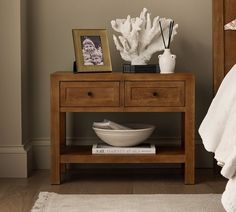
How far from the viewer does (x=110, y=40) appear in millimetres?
3742

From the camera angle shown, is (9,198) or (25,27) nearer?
(9,198)

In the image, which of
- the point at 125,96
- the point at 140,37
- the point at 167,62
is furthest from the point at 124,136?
the point at 140,37

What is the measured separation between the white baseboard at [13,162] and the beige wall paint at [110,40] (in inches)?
12.6

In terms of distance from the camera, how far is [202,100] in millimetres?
3750

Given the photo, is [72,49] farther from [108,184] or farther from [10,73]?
[108,184]

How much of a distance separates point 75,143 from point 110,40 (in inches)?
26.8

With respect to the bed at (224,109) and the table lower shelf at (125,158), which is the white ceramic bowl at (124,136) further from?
the bed at (224,109)

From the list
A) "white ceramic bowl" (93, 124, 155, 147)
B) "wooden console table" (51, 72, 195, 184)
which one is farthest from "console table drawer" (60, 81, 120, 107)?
"white ceramic bowl" (93, 124, 155, 147)

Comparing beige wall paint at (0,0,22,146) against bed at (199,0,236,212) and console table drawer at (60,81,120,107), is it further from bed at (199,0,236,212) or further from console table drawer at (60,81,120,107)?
bed at (199,0,236,212)

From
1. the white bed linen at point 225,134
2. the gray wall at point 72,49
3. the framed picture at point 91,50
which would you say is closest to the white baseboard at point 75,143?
the gray wall at point 72,49

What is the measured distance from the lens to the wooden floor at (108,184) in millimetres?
3064

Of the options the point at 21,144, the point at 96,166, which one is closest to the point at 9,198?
the point at 21,144

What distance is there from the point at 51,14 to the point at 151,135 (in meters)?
0.98

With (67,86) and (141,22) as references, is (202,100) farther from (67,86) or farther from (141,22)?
(67,86)
